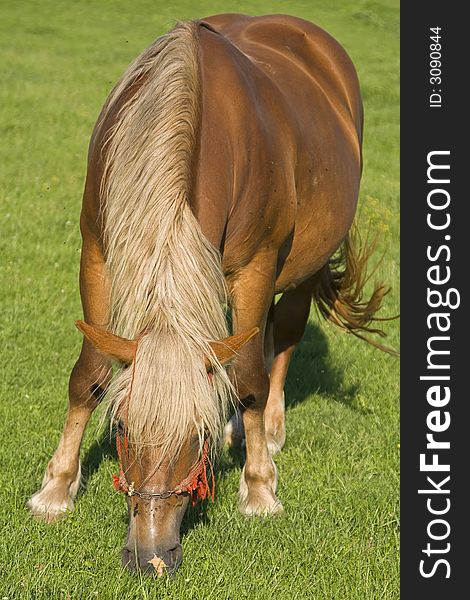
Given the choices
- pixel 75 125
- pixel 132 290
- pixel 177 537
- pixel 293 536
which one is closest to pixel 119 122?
pixel 132 290

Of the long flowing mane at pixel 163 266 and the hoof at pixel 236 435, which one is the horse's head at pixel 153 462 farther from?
the hoof at pixel 236 435

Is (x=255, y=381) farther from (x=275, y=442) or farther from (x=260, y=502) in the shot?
(x=275, y=442)

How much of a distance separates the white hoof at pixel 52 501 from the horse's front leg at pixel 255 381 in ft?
2.88

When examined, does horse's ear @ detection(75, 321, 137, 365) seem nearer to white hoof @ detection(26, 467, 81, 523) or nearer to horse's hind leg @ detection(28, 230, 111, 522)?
horse's hind leg @ detection(28, 230, 111, 522)

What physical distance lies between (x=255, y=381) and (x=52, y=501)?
3.72 feet

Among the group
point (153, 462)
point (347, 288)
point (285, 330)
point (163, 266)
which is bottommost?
point (153, 462)

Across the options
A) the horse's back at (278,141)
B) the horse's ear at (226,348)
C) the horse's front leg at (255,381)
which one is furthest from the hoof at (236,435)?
the horse's ear at (226,348)

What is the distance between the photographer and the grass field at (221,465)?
3.94m

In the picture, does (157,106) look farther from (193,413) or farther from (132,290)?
(193,413)

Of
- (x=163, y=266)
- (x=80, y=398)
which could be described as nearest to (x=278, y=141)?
(x=163, y=266)

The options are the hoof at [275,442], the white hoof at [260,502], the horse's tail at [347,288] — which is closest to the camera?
the white hoof at [260,502]

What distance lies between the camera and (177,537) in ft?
11.9

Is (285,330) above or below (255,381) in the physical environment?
above

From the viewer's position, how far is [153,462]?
3457 mm
